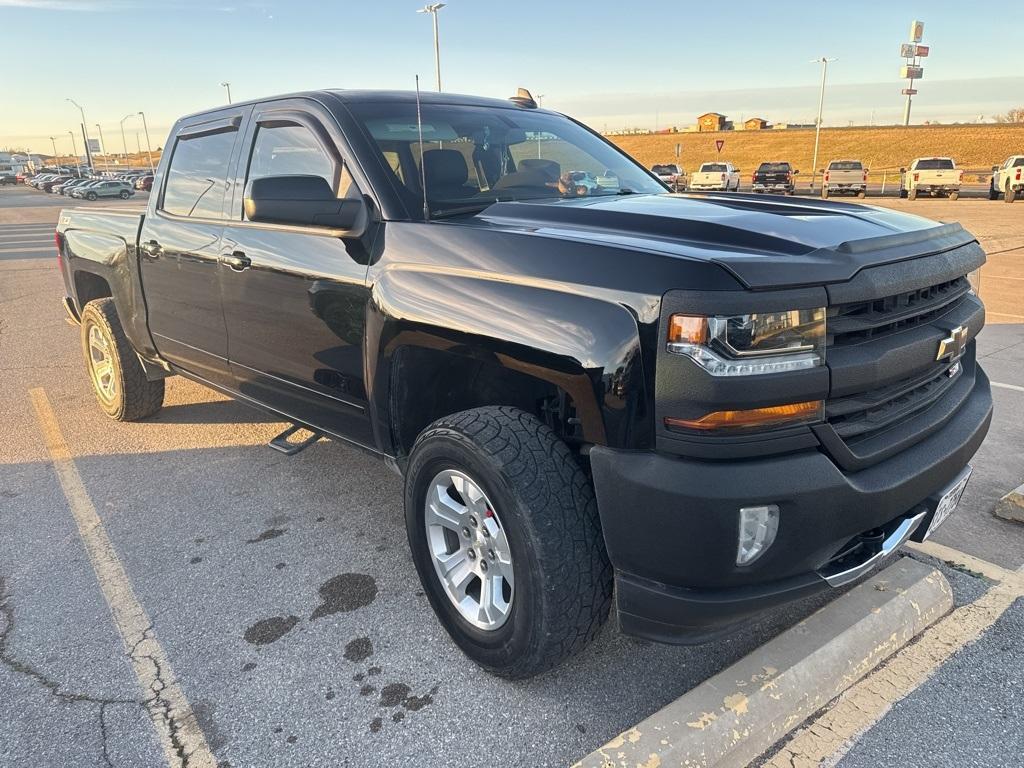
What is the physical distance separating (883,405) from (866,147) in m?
74.6

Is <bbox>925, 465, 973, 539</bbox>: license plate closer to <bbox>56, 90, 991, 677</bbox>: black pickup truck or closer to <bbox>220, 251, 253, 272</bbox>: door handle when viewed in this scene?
<bbox>56, 90, 991, 677</bbox>: black pickup truck

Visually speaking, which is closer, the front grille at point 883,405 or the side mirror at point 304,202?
the front grille at point 883,405

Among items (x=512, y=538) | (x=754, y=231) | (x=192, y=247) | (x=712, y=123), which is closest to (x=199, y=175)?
(x=192, y=247)

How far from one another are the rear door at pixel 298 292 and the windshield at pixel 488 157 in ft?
0.73

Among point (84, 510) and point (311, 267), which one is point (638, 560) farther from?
point (84, 510)

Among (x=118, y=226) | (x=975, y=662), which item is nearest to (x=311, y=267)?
(x=118, y=226)

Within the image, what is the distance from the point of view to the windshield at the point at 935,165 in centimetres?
2927

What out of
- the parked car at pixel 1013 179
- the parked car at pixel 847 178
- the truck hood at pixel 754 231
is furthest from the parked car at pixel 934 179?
the truck hood at pixel 754 231

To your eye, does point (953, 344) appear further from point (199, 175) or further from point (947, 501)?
point (199, 175)

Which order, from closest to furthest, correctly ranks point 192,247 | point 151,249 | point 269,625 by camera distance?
point 269,625, point 192,247, point 151,249

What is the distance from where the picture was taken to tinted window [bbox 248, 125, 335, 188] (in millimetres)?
3186

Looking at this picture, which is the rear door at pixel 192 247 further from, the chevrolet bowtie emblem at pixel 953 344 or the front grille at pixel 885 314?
the chevrolet bowtie emblem at pixel 953 344

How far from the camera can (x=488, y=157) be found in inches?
134

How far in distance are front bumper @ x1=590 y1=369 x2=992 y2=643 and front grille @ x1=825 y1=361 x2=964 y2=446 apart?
0.11 metres
